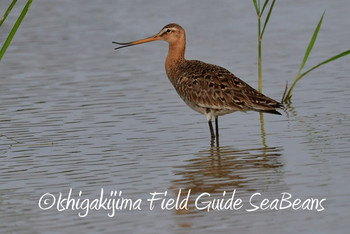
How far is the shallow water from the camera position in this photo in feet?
23.8

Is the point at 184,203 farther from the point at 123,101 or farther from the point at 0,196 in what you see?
the point at 123,101

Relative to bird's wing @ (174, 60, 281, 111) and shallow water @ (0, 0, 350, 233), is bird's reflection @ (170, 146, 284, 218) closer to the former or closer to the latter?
shallow water @ (0, 0, 350, 233)

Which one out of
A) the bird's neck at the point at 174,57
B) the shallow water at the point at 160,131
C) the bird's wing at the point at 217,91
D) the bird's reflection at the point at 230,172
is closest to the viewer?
the shallow water at the point at 160,131

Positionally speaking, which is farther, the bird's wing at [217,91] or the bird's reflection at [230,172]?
the bird's wing at [217,91]

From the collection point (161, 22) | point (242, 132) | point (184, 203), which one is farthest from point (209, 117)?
point (161, 22)

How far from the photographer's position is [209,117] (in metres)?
10.6

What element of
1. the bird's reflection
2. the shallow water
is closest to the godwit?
the shallow water

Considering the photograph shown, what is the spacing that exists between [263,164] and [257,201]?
1.49 metres

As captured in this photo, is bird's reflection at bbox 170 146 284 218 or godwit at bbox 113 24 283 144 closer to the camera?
bird's reflection at bbox 170 146 284 218

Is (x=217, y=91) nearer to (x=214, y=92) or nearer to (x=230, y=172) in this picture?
(x=214, y=92)

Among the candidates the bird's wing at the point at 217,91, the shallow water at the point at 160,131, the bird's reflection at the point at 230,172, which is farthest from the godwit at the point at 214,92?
the bird's reflection at the point at 230,172

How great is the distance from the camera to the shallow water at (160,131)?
726cm

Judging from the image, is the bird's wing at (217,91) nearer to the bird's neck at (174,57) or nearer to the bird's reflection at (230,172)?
the bird's neck at (174,57)

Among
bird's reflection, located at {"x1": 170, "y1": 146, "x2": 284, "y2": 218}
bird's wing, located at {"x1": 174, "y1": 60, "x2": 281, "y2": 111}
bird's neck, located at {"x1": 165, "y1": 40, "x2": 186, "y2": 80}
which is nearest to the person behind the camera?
bird's reflection, located at {"x1": 170, "y1": 146, "x2": 284, "y2": 218}
